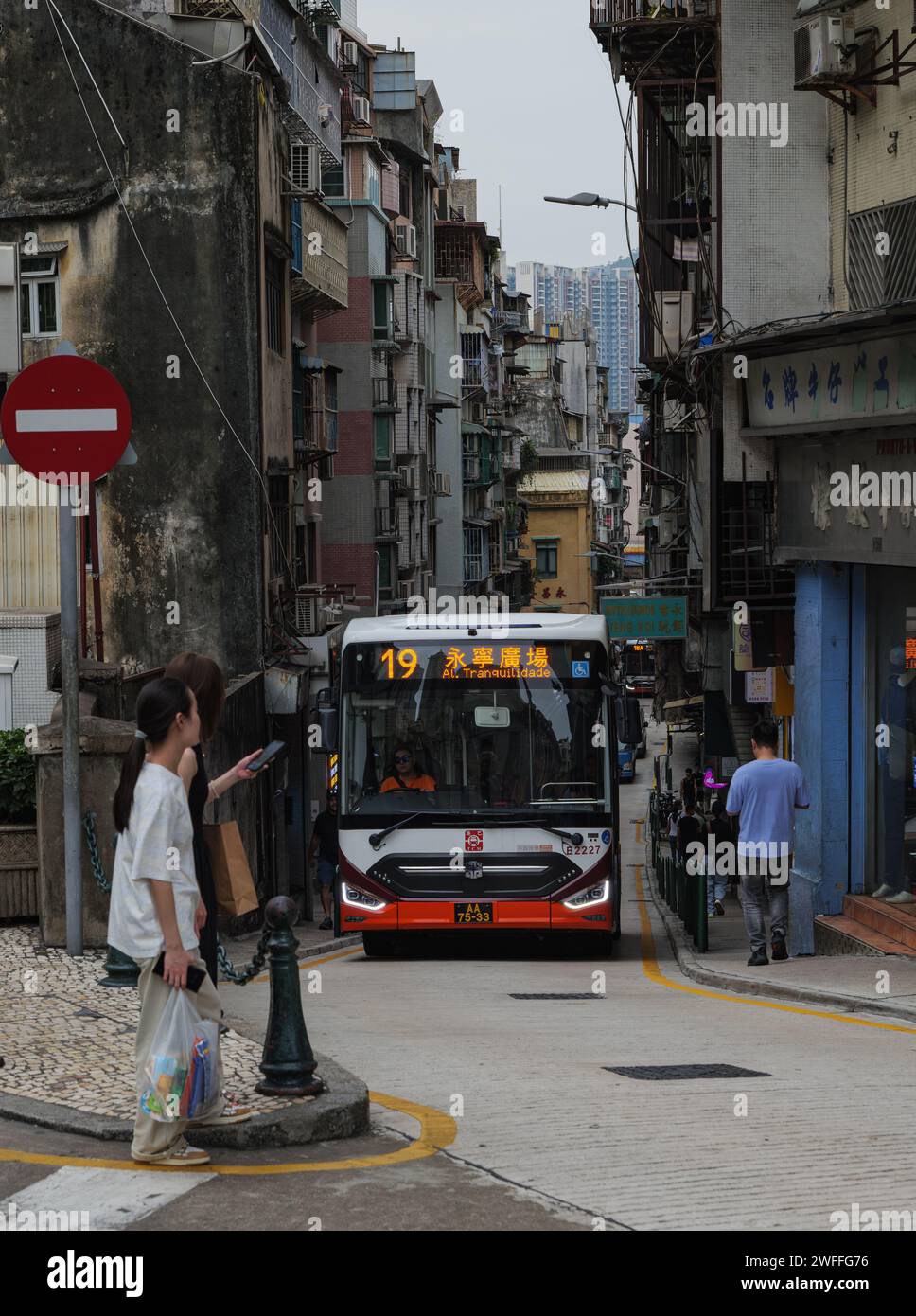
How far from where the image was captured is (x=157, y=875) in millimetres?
6367

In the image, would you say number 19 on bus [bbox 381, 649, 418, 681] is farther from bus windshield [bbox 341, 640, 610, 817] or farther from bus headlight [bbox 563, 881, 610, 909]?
bus headlight [bbox 563, 881, 610, 909]

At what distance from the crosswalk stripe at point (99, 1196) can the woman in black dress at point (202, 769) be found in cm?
99

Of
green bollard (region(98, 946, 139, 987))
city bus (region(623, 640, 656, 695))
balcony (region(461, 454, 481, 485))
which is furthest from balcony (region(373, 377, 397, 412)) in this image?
city bus (region(623, 640, 656, 695))

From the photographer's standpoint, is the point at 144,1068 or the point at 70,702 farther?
the point at 70,702

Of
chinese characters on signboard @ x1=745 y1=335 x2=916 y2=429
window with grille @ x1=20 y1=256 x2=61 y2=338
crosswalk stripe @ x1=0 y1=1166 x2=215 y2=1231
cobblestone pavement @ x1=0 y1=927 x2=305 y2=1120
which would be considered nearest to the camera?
crosswalk stripe @ x1=0 y1=1166 x2=215 y2=1231

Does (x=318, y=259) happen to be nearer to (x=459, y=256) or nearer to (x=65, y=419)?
(x=65, y=419)

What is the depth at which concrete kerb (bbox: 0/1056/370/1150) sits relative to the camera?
6.80 m

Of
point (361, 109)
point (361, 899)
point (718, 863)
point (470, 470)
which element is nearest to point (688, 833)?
point (718, 863)

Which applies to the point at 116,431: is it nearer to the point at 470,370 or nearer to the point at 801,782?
the point at 801,782

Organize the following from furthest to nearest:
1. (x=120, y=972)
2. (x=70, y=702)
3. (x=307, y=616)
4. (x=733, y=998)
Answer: (x=307, y=616)
(x=733, y=998)
(x=70, y=702)
(x=120, y=972)

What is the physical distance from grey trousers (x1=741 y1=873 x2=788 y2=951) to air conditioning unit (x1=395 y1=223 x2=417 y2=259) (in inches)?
1870

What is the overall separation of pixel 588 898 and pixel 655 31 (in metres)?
14.7

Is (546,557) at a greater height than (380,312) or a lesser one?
lesser

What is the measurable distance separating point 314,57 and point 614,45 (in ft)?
35.1
